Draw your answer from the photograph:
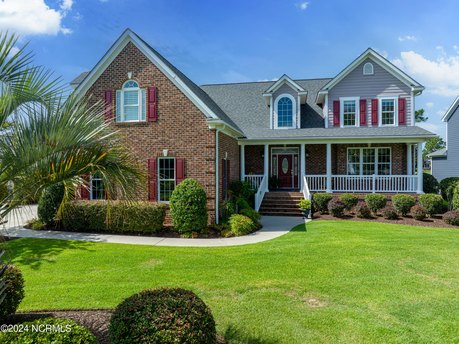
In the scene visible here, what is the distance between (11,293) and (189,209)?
6671 millimetres

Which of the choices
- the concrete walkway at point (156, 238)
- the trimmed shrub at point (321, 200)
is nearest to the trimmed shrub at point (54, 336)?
the concrete walkway at point (156, 238)

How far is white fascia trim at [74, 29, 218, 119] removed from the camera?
1161 cm

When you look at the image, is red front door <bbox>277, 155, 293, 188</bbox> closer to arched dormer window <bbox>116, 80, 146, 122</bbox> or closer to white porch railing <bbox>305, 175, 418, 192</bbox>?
white porch railing <bbox>305, 175, 418, 192</bbox>

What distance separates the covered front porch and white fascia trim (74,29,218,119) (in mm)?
5507

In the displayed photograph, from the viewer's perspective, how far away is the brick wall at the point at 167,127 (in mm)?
11664

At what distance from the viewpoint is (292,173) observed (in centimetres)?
1841

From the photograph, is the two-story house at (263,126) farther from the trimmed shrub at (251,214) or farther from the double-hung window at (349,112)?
the trimmed shrub at (251,214)

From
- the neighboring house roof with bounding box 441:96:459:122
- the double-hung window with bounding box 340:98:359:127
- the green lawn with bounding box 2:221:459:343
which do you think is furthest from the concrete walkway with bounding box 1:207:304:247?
the neighboring house roof with bounding box 441:96:459:122

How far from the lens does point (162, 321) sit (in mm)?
2928

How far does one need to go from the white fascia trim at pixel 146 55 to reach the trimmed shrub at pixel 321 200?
6854mm

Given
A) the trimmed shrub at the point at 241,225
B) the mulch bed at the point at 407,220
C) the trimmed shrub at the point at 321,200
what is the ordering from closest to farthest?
the trimmed shrub at the point at 241,225, the mulch bed at the point at 407,220, the trimmed shrub at the point at 321,200

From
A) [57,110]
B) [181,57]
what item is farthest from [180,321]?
[181,57]

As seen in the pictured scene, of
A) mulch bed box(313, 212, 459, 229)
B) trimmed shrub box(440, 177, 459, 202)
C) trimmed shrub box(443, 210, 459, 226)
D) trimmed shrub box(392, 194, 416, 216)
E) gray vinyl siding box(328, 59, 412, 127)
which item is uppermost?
gray vinyl siding box(328, 59, 412, 127)

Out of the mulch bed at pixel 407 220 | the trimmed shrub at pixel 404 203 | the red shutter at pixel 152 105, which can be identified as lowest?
the mulch bed at pixel 407 220
